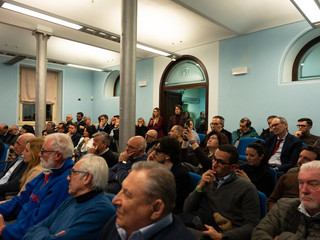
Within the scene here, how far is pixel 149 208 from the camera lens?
37.9 inches

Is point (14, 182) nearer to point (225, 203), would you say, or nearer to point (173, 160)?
point (173, 160)

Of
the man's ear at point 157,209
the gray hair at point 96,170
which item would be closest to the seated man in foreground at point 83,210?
the gray hair at point 96,170

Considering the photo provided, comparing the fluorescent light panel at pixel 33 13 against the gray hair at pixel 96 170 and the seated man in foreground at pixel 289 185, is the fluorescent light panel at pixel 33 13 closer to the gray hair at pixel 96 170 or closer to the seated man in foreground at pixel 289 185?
the gray hair at pixel 96 170

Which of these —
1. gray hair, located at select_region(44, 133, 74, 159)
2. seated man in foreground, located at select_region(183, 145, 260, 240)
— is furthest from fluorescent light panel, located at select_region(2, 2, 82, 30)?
seated man in foreground, located at select_region(183, 145, 260, 240)

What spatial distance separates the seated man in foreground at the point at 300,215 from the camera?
1.32m

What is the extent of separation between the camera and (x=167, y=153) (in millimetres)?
2184

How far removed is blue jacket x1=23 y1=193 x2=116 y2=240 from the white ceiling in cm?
376

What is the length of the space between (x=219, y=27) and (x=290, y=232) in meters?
5.10

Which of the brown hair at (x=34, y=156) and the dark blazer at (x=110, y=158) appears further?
the dark blazer at (x=110, y=158)

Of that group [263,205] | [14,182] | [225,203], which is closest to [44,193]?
[14,182]

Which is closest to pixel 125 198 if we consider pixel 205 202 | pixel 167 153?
pixel 205 202

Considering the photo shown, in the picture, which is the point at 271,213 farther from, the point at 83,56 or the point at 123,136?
the point at 83,56

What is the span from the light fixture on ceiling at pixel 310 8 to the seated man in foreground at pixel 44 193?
12.0ft

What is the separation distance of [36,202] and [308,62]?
581 cm
